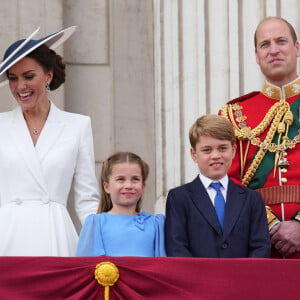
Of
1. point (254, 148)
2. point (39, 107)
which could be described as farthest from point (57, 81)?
point (254, 148)

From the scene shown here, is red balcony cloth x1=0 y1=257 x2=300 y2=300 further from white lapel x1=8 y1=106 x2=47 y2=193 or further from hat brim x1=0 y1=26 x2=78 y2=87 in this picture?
hat brim x1=0 y1=26 x2=78 y2=87

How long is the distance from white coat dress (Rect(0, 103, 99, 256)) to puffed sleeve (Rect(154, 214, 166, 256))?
0.47 m

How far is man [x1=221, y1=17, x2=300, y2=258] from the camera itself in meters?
5.59

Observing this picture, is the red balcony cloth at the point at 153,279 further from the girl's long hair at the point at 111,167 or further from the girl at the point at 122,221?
the girl's long hair at the point at 111,167

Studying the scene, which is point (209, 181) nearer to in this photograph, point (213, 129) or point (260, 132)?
point (213, 129)

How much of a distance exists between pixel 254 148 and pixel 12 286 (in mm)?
1428

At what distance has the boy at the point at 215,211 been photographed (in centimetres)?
521

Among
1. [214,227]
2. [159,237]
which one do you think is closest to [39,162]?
[159,237]

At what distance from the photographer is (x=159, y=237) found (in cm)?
530

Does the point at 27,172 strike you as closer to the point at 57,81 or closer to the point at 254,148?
the point at 57,81

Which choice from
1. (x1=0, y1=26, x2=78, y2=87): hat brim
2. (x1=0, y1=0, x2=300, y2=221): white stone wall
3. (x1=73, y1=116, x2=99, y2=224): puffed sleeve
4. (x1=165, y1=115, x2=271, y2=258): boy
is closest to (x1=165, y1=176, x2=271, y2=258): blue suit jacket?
(x1=165, y1=115, x2=271, y2=258): boy

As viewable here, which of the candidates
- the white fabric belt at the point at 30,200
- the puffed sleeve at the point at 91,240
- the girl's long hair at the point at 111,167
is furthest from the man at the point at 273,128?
the white fabric belt at the point at 30,200

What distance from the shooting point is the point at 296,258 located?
5.41 meters

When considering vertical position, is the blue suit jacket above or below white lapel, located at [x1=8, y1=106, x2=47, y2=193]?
below
